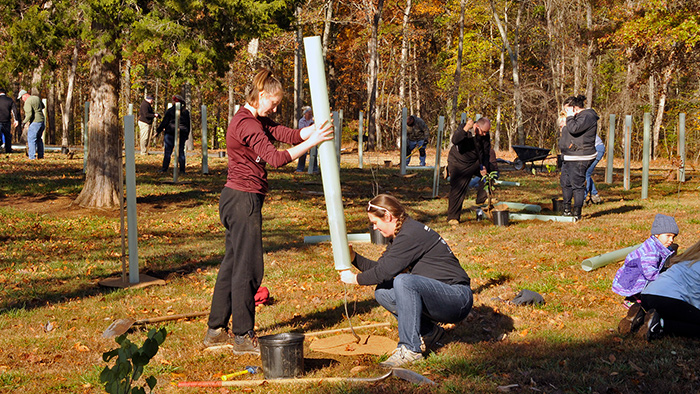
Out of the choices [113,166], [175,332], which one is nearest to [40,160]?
[113,166]

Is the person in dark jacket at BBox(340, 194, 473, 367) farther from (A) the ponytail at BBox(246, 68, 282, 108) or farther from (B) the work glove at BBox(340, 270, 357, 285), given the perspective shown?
(A) the ponytail at BBox(246, 68, 282, 108)

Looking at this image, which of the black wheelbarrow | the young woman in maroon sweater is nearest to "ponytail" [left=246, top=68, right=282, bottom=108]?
the young woman in maroon sweater

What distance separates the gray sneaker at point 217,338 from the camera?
5348 millimetres

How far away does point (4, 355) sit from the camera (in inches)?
205

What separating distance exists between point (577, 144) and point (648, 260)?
16.9 feet

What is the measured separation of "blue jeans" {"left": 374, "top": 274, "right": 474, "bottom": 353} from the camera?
4852mm

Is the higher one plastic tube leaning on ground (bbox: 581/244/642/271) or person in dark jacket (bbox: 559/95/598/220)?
person in dark jacket (bbox: 559/95/598/220)

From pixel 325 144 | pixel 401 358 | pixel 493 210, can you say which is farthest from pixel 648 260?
pixel 493 210

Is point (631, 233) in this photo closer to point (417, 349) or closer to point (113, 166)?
point (417, 349)

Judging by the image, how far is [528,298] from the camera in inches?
259

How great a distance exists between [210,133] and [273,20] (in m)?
43.2

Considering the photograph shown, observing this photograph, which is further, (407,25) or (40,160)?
(407,25)

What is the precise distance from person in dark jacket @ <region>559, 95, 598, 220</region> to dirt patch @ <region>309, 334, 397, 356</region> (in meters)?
6.36

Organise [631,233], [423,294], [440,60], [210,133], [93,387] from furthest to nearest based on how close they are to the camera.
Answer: [210,133] < [440,60] < [631,233] < [423,294] < [93,387]
